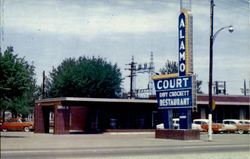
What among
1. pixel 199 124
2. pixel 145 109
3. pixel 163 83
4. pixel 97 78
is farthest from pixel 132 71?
pixel 163 83

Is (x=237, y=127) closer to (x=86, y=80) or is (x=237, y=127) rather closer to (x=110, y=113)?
(x=110, y=113)

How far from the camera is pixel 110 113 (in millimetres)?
48469

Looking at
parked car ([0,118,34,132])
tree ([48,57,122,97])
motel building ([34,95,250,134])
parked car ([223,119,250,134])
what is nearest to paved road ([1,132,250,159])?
motel building ([34,95,250,134])

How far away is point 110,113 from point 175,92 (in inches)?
698

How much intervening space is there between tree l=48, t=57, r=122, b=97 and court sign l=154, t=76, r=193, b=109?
3847cm

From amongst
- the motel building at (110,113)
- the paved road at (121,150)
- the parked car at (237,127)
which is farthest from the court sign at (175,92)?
the parked car at (237,127)

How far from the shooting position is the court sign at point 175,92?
100 ft

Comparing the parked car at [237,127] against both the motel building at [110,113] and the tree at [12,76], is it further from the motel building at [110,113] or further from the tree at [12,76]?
the tree at [12,76]

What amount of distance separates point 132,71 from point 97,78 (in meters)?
9.63

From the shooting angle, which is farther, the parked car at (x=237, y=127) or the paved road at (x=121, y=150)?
the parked car at (x=237, y=127)

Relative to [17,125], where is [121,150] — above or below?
above

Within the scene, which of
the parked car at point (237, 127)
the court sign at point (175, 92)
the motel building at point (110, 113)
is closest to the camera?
the court sign at point (175, 92)

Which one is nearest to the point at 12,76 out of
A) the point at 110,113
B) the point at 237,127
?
the point at 110,113

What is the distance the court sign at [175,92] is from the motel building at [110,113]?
35.4 feet
